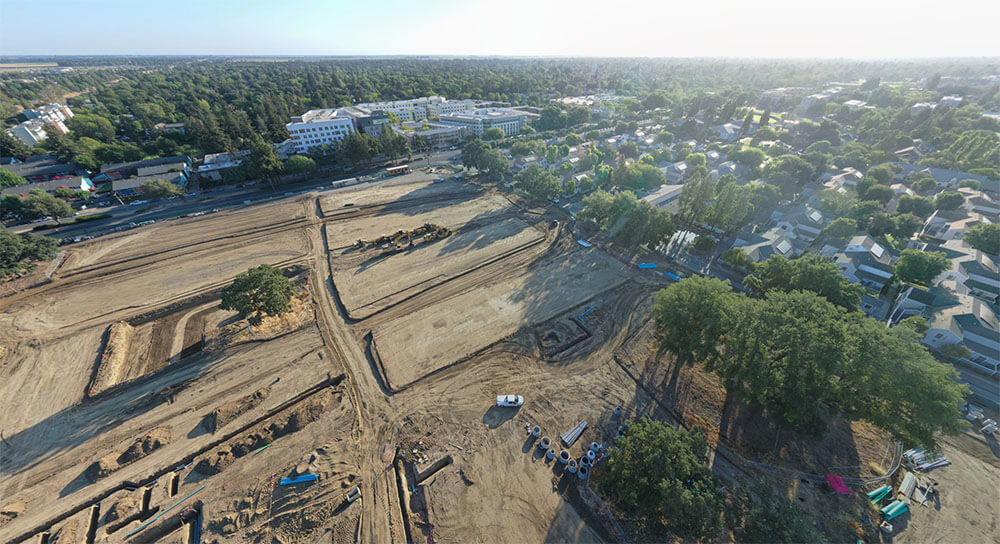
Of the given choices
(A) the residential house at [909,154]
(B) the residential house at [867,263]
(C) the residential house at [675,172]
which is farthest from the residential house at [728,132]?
(B) the residential house at [867,263]

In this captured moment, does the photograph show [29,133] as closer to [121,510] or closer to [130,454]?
[130,454]

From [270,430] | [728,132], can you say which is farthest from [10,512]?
Result: [728,132]

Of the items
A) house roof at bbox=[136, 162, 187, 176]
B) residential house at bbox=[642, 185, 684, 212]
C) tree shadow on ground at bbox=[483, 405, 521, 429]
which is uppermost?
house roof at bbox=[136, 162, 187, 176]

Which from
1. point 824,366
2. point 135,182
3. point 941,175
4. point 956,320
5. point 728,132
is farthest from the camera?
point 728,132

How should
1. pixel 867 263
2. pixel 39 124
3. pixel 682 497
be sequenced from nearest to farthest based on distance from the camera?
pixel 682 497
pixel 867 263
pixel 39 124

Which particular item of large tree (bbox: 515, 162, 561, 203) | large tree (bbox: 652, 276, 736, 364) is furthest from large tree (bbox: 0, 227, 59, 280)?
large tree (bbox: 652, 276, 736, 364)

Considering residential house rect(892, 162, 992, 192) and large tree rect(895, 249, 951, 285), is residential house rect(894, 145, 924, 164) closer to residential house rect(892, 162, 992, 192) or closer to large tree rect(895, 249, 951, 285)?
residential house rect(892, 162, 992, 192)
